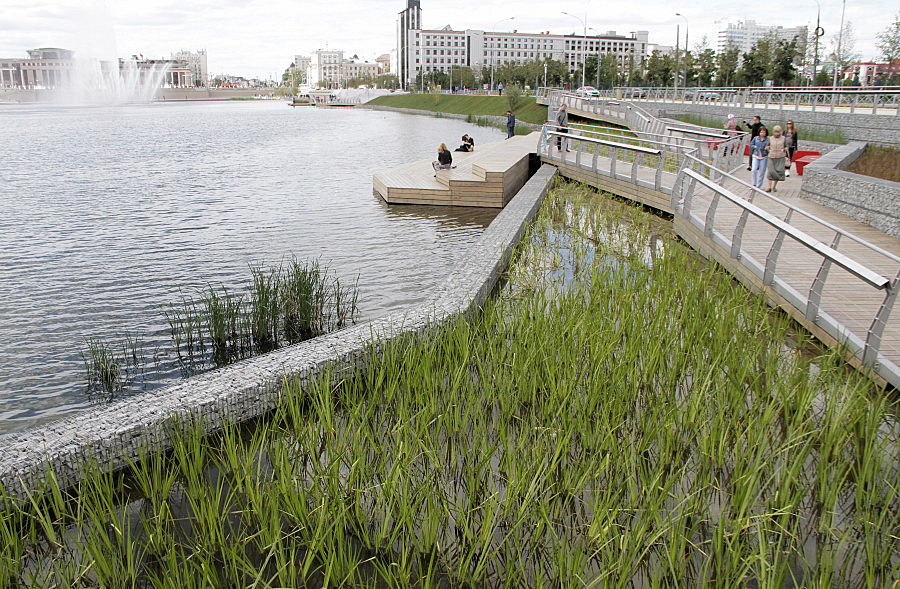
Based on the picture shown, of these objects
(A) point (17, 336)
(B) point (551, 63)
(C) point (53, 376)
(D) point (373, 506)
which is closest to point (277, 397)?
(D) point (373, 506)

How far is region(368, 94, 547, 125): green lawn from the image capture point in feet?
226

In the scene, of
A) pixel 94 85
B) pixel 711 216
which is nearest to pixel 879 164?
pixel 711 216

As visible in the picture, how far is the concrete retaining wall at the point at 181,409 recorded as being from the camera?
455 centimetres

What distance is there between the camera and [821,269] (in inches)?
276

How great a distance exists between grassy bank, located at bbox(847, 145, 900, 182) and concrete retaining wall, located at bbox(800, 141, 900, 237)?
0.94 metres

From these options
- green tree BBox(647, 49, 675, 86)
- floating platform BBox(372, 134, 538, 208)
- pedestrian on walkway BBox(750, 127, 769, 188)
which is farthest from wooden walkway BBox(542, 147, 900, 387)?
green tree BBox(647, 49, 675, 86)

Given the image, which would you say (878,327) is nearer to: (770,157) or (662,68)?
(770,157)

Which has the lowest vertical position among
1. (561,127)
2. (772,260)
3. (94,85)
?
(772,260)

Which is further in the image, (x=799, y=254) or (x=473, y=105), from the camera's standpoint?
(x=473, y=105)

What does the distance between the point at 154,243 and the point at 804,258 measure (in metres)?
11.3

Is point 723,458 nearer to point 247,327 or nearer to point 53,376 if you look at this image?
point 247,327

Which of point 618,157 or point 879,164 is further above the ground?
point 618,157

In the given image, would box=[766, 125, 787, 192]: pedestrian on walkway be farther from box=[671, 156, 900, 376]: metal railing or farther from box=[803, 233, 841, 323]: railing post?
box=[803, 233, 841, 323]: railing post

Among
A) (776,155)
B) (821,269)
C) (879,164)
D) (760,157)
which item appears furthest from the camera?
(879,164)
